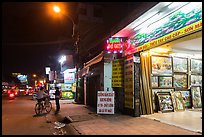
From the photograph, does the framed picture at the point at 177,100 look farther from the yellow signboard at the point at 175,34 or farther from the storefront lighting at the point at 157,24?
the storefront lighting at the point at 157,24

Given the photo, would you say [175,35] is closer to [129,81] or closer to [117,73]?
[129,81]

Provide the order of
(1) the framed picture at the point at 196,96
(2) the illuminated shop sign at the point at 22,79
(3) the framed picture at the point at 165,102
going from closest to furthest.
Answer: (3) the framed picture at the point at 165,102, (1) the framed picture at the point at 196,96, (2) the illuminated shop sign at the point at 22,79

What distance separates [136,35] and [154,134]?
17.6 ft

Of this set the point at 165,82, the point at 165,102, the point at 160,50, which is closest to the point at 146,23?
the point at 160,50

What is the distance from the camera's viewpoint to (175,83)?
12.6 m

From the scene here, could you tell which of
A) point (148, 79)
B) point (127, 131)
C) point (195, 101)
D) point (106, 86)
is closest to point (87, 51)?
point (106, 86)

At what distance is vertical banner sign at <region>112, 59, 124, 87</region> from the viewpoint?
1202 centimetres

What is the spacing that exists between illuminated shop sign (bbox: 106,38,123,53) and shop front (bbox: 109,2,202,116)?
1.14 feet

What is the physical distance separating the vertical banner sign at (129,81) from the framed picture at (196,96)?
15.0ft

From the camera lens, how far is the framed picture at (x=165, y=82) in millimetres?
12148

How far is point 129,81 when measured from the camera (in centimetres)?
1116

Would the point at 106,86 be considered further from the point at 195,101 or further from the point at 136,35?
the point at 195,101

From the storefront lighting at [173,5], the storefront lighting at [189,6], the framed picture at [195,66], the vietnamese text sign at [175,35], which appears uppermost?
the storefront lighting at [173,5]

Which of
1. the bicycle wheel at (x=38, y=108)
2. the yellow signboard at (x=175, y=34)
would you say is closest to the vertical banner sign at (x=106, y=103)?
the yellow signboard at (x=175, y=34)
